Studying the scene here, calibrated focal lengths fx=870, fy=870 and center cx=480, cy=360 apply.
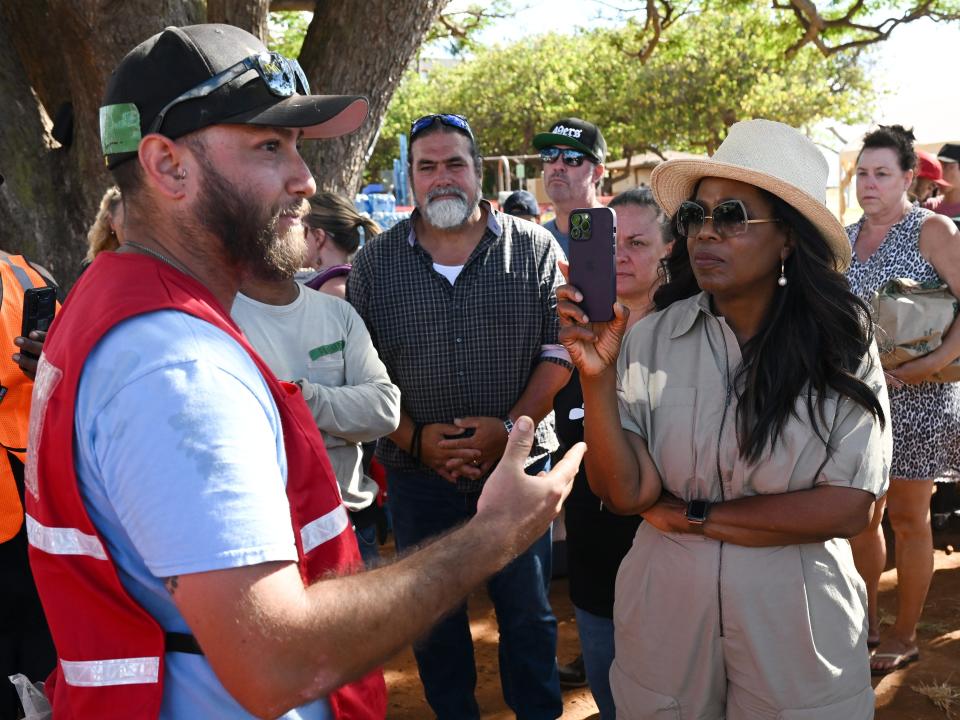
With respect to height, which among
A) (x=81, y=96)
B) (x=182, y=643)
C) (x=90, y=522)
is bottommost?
(x=182, y=643)

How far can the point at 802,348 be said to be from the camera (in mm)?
2375

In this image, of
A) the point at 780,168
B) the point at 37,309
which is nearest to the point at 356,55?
the point at 37,309

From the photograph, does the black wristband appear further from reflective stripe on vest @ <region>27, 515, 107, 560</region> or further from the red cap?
the red cap

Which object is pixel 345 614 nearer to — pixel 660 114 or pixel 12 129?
pixel 12 129

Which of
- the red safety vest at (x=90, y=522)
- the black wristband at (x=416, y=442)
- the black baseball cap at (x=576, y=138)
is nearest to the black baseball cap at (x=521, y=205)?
the black baseball cap at (x=576, y=138)

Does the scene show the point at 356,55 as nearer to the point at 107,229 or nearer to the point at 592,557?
the point at 107,229

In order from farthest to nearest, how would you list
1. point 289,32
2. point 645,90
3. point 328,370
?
1. point 645,90
2. point 289,32
3. point 328,370

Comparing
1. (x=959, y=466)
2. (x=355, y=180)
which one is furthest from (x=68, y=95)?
(x=959, y=466)

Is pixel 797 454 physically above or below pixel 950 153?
below

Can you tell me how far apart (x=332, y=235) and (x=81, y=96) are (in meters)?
1.95

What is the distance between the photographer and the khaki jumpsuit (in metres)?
2.26

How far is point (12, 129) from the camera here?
17.6 feet

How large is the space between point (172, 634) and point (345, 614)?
0.32 metres

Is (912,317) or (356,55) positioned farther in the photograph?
(356,55)
